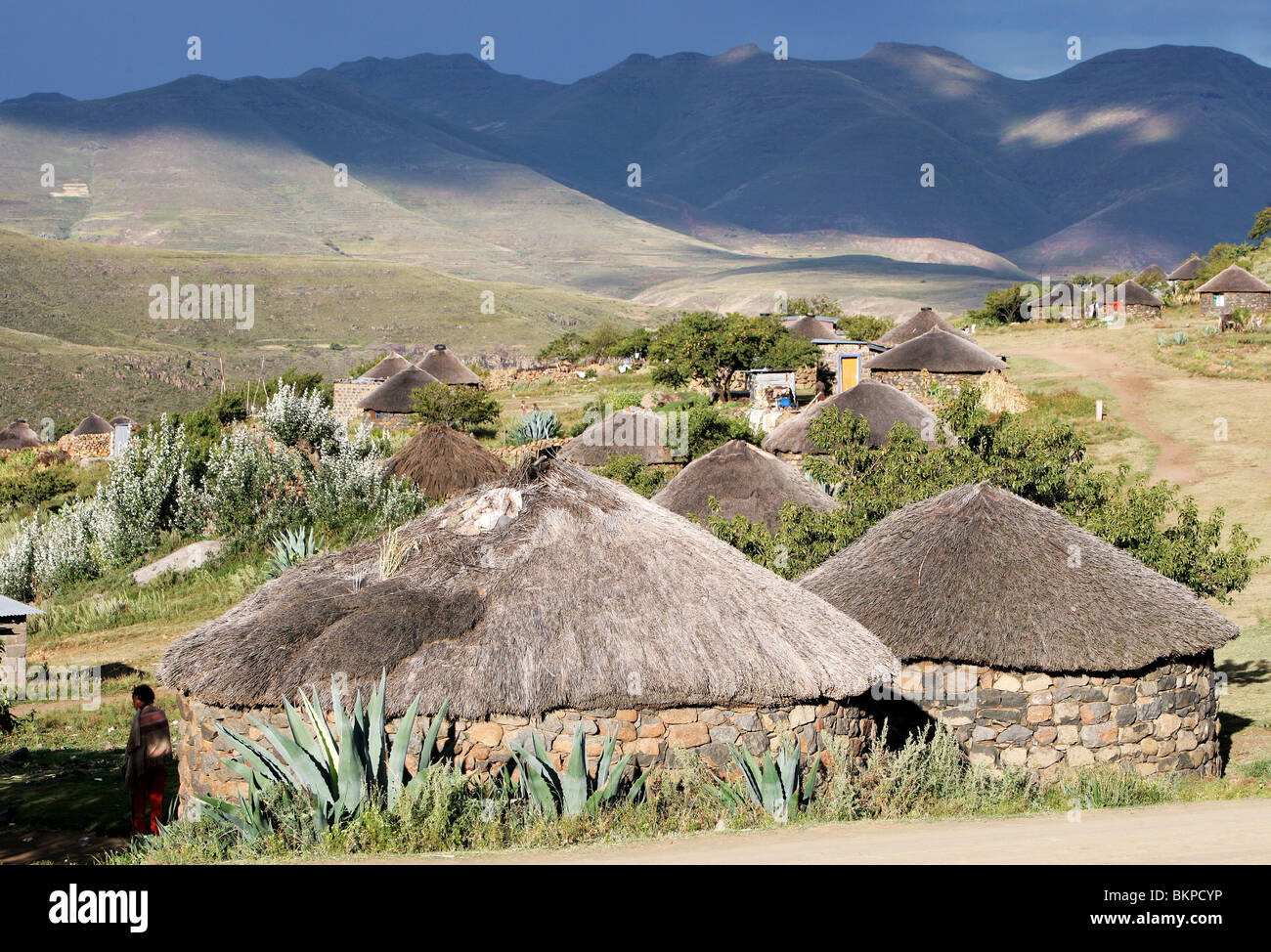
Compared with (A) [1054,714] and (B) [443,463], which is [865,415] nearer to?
(B) [443,463]

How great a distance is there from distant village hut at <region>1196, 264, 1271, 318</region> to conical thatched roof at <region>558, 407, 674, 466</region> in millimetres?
29219

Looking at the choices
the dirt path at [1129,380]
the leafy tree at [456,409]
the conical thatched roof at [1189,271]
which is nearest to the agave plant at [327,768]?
the dirt path at [1129,380]

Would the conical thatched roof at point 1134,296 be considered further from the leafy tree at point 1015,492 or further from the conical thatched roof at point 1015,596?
the conical thatched roof at point 1015,596

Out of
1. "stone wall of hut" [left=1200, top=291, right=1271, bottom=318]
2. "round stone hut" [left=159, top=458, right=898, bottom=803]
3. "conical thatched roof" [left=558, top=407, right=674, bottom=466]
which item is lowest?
"round stone hut" [left=159, top=458, right=898, bottom=803]

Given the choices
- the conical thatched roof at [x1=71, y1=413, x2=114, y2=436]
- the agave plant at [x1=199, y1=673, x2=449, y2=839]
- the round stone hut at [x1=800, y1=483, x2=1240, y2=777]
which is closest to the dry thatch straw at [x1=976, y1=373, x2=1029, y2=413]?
the round stone hut at [x1=800, y1=483, x2=1240, y2=777]

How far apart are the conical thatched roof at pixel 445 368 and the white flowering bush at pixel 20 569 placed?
20254mm

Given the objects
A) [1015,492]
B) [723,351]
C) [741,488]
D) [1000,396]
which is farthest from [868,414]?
[1015,492]

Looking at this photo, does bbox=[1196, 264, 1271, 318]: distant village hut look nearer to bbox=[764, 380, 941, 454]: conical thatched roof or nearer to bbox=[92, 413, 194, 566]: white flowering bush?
bbox=[764, 380, 941, 454]: conical thatched roof

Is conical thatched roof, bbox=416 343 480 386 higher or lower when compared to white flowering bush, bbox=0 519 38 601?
higher

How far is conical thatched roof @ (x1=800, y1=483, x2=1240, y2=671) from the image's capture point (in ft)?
40.5

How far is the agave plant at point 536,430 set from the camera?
3509 centimetres

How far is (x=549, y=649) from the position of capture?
10.2 m

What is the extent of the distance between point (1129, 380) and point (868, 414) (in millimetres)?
14767
